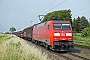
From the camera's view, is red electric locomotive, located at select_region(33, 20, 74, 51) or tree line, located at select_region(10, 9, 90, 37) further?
tree line, located at select_region(10, 9, 90, 37)

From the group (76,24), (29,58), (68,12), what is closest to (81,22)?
(76,24)

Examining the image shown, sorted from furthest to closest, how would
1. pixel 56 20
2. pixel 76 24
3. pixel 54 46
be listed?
pixel 76 24 → pixel 56 20 → pixel 54 46

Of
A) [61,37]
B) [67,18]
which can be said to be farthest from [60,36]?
[67,18]

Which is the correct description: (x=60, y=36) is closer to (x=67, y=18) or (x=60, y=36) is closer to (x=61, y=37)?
(x=61, y=37)

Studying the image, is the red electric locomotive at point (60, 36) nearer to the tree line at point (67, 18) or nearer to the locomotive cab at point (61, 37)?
the locomotive cab at point (61, 37)

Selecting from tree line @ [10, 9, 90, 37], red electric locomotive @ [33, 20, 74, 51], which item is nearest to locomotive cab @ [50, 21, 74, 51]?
red electric locomotive @ [33, 20, 74, 51]

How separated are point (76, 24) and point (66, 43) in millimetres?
92486

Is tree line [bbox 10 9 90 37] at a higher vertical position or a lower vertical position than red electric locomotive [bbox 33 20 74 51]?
higher

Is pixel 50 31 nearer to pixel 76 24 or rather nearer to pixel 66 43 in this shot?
pixel 66 43

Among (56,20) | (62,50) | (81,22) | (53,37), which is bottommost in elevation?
→ (62,50)

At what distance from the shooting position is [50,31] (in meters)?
19.0

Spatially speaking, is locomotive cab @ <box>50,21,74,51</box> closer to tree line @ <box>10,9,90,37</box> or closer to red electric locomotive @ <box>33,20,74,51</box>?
red electric locomotive @ <box>33,20,74,51</box>

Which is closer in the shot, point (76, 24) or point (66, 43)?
point (66, 43)

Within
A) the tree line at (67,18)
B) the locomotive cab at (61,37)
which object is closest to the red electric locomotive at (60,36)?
the locomotive cab at (61,37)
